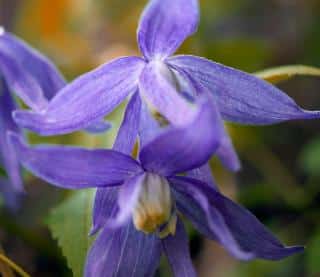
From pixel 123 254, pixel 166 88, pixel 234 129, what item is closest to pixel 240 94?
pixel 166 88

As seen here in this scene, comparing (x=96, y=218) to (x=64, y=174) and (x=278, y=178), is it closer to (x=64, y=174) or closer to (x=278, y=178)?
(x=64, y=174)

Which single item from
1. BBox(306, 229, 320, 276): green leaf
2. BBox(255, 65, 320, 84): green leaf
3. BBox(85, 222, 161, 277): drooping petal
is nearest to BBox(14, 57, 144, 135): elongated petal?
BBox(85, 222, 161, 277): drooping petal

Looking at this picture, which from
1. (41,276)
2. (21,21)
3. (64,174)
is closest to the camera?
(64,174)

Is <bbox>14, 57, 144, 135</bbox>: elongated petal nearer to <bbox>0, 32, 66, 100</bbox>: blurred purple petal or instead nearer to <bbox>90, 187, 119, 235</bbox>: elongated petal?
<bbox>90, 187, 119, 235</bbox>: elongated petal

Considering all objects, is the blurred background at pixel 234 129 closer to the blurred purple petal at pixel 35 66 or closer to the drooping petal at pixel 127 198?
the blurred purple petal at pixel 35 66

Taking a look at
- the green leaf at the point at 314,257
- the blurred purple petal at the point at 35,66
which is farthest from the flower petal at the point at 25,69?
the green leaf at the point at 314,257

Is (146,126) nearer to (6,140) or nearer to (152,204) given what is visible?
(152,204)

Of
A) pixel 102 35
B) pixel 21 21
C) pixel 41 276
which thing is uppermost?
pixel 21 21

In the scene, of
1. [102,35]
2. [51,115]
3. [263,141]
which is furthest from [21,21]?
[51,115]
